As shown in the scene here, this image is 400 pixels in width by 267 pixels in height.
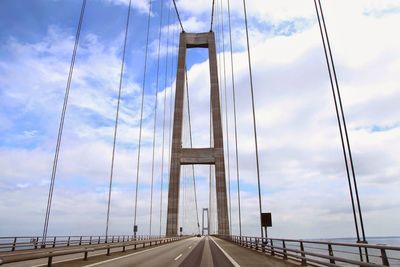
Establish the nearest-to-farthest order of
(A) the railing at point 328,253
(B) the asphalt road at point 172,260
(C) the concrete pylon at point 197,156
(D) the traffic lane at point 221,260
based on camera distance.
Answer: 1. (A) the railing at point 328,253
2. (D) the traffic lane at point 221,260
3. (B) the asphalt road at point 172,260
4. (C) the concrete pylon at point 197,156

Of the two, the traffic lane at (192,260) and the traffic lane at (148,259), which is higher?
the traffic lane at (148,259)

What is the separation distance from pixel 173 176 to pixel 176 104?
464 inches

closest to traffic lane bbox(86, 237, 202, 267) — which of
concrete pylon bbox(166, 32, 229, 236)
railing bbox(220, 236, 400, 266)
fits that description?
railing bbox(220, 236, 400, 266)

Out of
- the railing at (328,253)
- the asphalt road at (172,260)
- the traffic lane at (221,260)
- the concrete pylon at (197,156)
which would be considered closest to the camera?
the railing at (328,253)

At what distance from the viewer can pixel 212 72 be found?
55.7m

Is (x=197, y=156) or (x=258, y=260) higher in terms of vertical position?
(x=197, y=156)

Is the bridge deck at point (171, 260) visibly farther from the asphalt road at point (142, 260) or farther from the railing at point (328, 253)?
the railing at point (328, 253)

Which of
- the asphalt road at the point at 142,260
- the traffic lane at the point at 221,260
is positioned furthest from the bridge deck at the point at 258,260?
the asphalt road at the point at 142,260

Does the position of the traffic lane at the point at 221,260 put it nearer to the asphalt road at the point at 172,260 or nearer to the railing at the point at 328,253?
the asphalt road at the point at 172,260

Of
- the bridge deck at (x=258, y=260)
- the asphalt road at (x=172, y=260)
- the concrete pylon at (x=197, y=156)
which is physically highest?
the concrete pylon at (x=197, y=156)

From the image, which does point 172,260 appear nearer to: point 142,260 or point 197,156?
point 142,260

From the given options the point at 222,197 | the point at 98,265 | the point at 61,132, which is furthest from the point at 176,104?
the point at 98,265

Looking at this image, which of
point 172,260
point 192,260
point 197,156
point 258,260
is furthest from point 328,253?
point 197,156

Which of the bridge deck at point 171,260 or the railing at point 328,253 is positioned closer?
the railing at point 328,253
